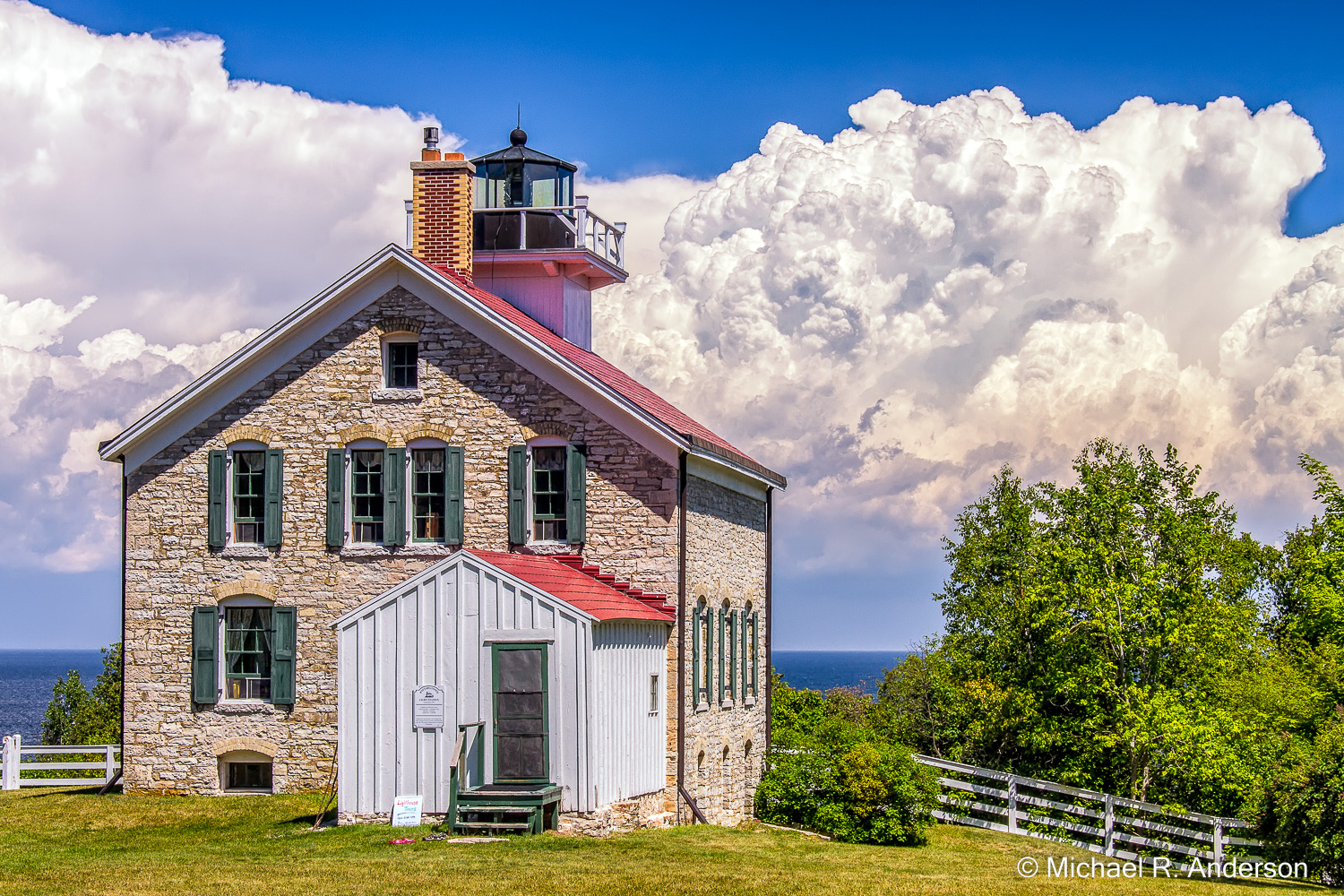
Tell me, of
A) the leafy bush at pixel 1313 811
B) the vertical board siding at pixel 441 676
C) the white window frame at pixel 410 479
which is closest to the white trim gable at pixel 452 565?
the vertical board siding at pixel 441 676

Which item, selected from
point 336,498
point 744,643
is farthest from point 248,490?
point 744,643

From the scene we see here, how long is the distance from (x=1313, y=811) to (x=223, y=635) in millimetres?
16658

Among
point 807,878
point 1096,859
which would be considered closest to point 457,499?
point 807,878

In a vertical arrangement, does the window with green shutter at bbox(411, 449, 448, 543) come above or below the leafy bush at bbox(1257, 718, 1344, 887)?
above

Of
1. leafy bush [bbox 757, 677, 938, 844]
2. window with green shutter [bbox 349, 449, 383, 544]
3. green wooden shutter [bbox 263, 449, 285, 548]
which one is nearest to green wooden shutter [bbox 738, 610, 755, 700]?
leafy bush [bbox 757, 677, 938, 844]

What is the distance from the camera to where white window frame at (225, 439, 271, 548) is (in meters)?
23.7

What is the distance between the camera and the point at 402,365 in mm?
23766

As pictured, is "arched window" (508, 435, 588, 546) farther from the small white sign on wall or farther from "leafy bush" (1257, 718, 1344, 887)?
"leafy bush" (1257, 718, 1344, 887)

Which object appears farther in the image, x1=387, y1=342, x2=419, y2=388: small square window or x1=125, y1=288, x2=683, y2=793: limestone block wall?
x1=387, y1=342, x2=419, y2=388: small square window

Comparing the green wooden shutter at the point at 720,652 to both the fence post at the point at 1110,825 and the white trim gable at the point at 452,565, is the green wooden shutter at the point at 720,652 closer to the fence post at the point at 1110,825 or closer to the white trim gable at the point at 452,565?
the white trim gable at the point at 452,565

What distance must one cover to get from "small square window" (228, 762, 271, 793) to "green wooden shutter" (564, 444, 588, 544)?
611 cm

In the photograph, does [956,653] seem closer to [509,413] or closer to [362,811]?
[509,413]

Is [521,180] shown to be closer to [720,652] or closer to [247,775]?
[720,652]

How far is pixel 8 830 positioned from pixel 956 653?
22.0 m
